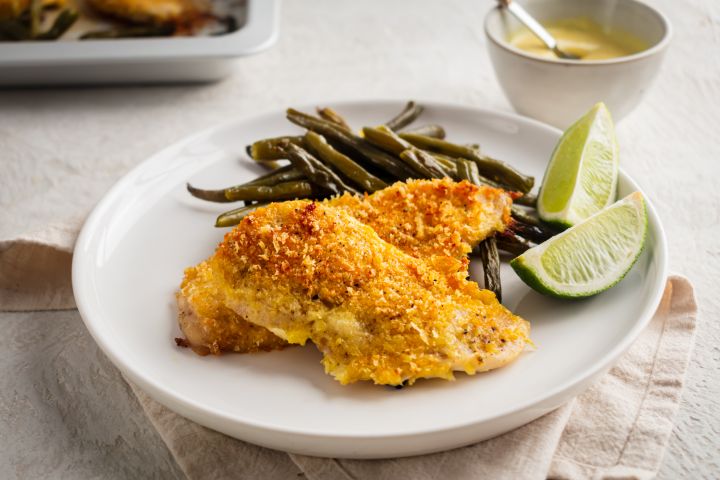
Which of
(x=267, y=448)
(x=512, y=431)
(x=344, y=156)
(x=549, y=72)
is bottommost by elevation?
(x=267, y=448)

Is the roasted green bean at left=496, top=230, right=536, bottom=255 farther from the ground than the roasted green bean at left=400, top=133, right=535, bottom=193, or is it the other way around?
the roasted green bean at left=400, top=133, right=535, bottom=193

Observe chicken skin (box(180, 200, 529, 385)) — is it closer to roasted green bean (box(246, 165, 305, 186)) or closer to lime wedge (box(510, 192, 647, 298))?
lime wedge (box(510, 192, 647, 298))

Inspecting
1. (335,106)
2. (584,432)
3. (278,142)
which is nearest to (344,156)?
(278,142)

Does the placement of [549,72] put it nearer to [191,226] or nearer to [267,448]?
[191,226]

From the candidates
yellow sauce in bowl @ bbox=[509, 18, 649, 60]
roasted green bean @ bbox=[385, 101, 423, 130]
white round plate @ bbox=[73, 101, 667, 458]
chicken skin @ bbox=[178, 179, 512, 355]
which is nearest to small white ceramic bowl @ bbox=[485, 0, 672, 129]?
yellow sauce in bowl @ bbox=[509, 18, 649, 60]

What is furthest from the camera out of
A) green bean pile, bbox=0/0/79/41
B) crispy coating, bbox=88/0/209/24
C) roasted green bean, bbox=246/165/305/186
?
crispy coating, bbox=88/0/209/24
